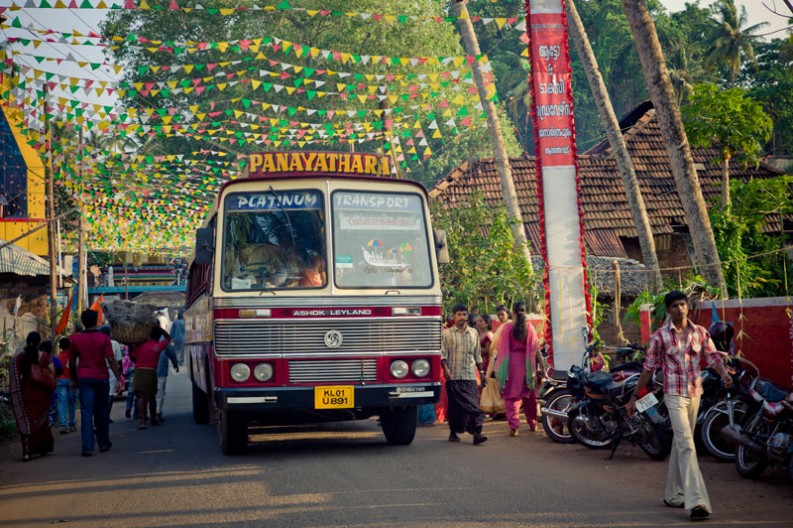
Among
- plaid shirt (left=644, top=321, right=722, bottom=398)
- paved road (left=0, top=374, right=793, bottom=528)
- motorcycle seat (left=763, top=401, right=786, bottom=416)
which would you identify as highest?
plaid shirt (left=644, top=321, right=722, bottom=398)

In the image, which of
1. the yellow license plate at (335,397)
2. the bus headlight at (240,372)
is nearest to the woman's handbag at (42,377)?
the bus headlight at (240,372)

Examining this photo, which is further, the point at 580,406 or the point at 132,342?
the point at 132,342

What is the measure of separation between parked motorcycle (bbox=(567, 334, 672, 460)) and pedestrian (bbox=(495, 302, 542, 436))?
1105 mm

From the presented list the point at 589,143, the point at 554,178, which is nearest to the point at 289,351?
the point at 554,178

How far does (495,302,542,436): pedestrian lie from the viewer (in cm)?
1269

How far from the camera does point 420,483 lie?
28.6ft

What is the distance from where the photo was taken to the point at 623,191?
97.5ft

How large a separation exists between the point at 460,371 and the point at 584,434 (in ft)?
5.89

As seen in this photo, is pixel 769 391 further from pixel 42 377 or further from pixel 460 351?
pixel 42 377

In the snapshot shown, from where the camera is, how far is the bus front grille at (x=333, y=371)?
1036cm

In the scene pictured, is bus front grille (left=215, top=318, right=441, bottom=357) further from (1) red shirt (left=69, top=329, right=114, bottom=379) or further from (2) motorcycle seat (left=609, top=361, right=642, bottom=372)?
(1) red shirt (left=69, top=329, right=114, bottom=379)

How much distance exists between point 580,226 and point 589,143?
42.2m

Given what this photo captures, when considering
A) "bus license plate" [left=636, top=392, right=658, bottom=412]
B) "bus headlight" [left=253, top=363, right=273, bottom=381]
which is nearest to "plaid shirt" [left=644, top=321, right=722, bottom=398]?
"bus license plate" [left=636, top=392, right=658, bottom=412]

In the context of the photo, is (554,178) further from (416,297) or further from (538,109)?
(416,297)
